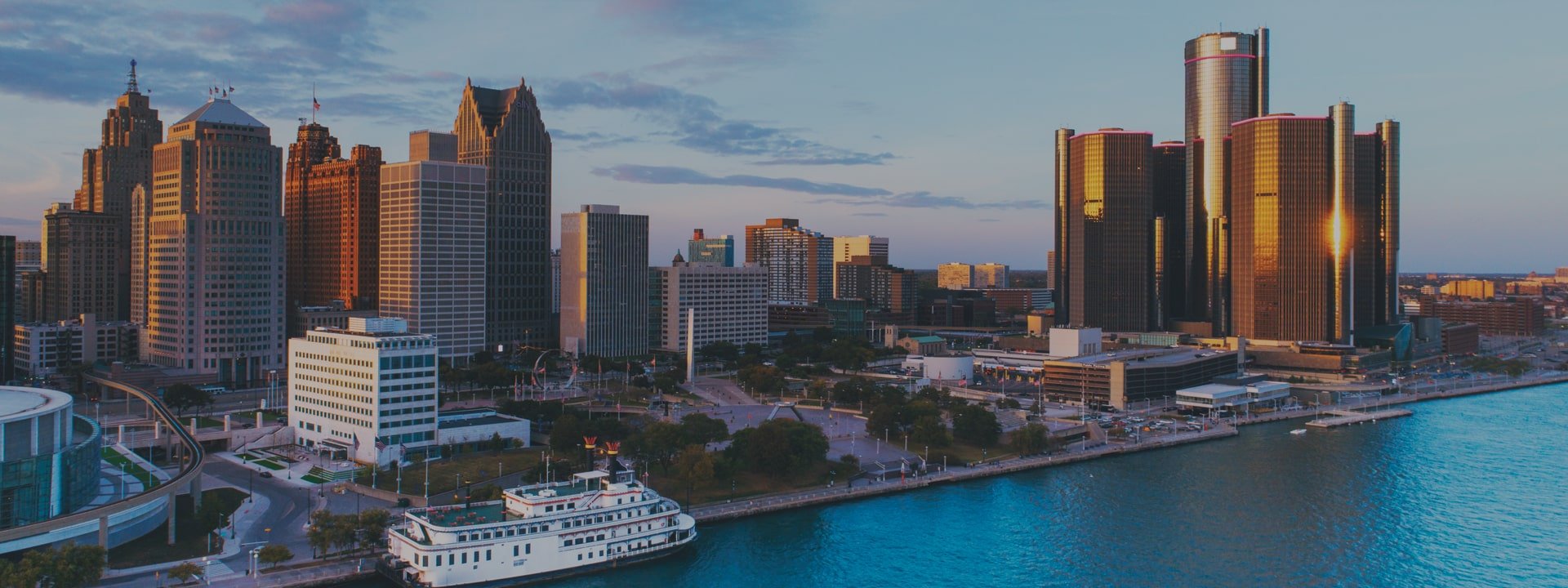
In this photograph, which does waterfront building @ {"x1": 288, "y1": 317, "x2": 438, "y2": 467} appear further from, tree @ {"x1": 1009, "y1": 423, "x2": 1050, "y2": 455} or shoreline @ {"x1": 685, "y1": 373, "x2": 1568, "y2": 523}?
tree @ {"x1": 1009, "y1": 423, "x2": 1050, "y2": 455}

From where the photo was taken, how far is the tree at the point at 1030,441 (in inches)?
3440

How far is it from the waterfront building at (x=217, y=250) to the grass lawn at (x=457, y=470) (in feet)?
160

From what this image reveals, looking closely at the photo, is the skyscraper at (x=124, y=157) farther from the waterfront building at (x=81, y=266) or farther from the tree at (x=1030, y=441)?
the tree at (x=1030, y=441)

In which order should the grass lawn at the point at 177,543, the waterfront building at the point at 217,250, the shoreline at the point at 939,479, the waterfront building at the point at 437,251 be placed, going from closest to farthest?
the grass lawn at the point at 177,543 → the shoreline at the point at 939,479 → the waterfront building at the point at 217,250 → the waterfront building at the point at 437,251

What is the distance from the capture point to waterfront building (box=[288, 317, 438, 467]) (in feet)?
250

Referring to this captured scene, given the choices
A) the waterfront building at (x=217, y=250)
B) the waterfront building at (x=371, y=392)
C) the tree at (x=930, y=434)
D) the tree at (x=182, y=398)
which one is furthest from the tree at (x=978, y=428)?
the waterfront building at (x=217, y=250)

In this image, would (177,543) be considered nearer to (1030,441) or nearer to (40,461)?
(40,461)

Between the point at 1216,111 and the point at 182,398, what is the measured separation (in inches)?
5993

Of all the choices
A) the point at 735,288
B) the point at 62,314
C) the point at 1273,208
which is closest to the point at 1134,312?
the point at 1273,208

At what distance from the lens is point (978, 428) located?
8925cm

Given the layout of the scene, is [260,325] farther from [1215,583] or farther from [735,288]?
[1215,583]

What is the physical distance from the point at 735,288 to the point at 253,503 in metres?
106

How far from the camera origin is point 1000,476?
81.6m

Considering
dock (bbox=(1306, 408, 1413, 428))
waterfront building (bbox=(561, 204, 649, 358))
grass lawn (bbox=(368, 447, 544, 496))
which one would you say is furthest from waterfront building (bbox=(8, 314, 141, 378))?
dock (bbox=(1306, 408, 1413, 428))
